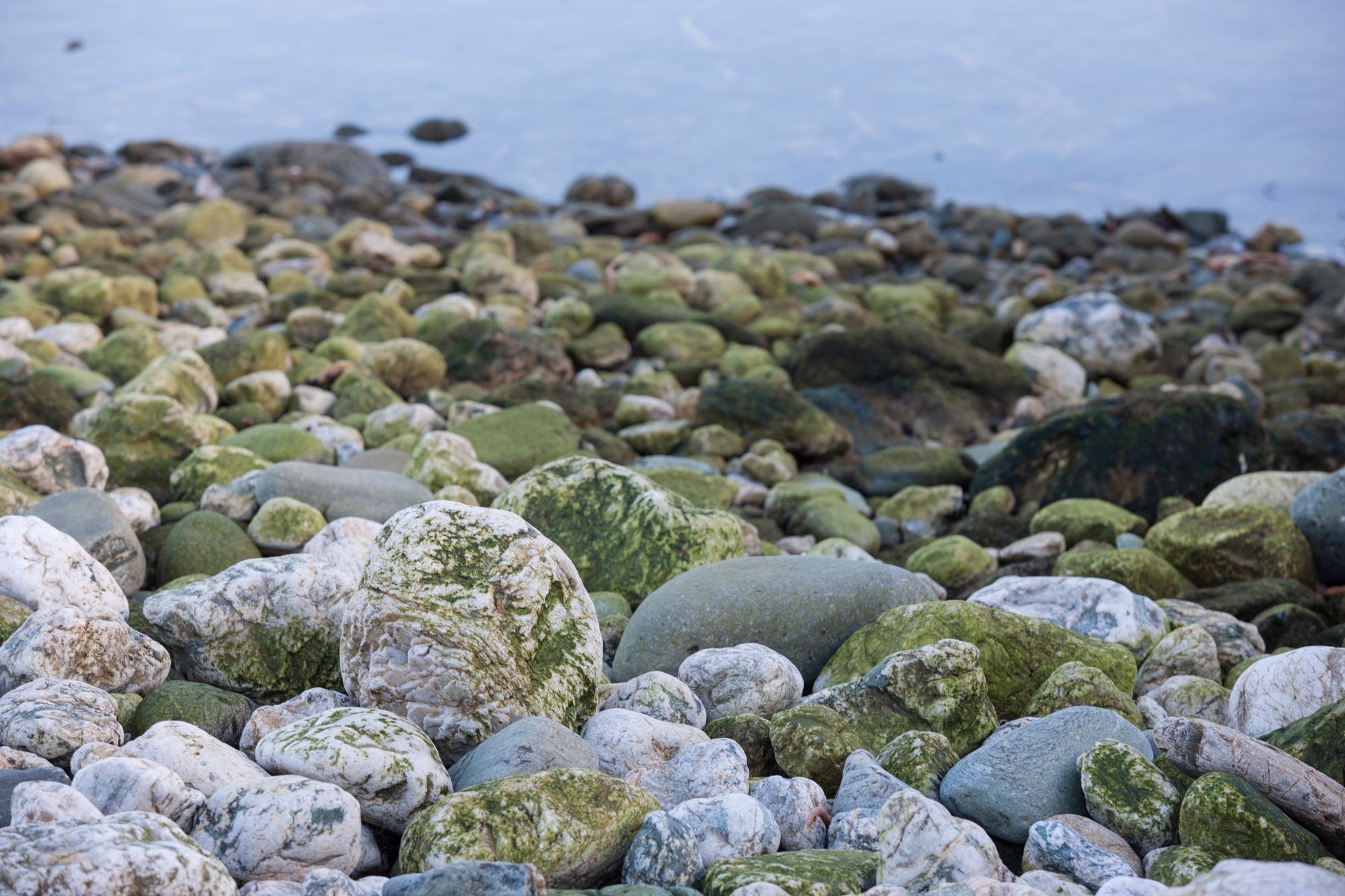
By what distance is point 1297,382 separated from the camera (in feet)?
31.1

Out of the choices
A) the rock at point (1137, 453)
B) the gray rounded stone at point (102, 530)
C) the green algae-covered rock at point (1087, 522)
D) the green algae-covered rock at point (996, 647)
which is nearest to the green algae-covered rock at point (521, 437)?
the gray rounded stone at point (102, 530)

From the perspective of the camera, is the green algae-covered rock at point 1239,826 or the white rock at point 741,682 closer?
the green algae-covered rock at point 1239,826

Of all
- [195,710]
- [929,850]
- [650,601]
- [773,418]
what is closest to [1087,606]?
[650,601]

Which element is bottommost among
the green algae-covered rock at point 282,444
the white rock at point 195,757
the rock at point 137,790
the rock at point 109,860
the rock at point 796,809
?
the green algae-covered rock at point 282,444

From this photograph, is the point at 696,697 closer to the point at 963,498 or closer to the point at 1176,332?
the point at 963,498

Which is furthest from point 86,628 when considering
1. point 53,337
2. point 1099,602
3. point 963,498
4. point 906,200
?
point 906,200

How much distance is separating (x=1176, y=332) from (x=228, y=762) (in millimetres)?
10574

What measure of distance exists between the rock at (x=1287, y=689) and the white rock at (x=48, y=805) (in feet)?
10.5

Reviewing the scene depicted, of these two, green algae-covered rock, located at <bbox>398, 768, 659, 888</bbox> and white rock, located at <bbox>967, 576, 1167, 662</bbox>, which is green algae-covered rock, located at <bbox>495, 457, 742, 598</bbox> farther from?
green algae-covered rock, located at <bbox>398, 768, 659, 888</bbox>

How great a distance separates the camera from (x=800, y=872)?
2488 mm

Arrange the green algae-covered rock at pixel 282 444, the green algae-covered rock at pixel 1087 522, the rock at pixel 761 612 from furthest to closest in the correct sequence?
1. the green algae-covered rock at pixel 282 444
2. the green algae-covered rock at pixel 1087 522
3. the rock at pixel 761 612

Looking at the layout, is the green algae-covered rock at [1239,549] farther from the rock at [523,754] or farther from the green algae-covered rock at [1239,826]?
the rock at [523,754]

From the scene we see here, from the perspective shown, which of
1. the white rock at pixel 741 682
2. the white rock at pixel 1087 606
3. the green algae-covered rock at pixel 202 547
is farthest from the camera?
the green algae-covered rock at pixel 202 547

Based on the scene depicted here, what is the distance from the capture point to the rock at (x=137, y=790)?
8.23 feet
